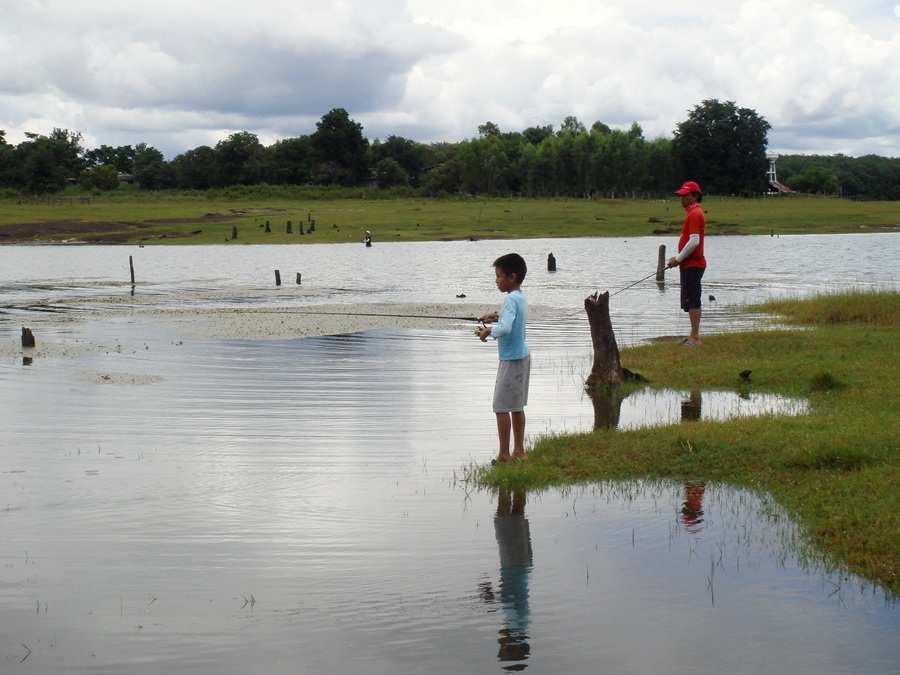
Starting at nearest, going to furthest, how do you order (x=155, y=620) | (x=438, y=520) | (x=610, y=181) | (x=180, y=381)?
(x=155, y=620) < (x=438, y=520) < (x=180, y=381) < (x=610, y=181)

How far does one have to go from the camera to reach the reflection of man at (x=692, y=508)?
7181mm

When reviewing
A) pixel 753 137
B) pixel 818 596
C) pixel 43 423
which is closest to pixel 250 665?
pixel 818 596

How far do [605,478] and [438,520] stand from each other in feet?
5.35

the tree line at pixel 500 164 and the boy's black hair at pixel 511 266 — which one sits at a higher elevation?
the tree line at pixel 500 164

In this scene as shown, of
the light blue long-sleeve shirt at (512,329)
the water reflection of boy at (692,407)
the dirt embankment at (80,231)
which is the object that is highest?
the dirt embankment at (80,231)

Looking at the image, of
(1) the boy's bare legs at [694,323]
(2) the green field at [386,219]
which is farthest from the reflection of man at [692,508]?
(2) the green field at [386,219]

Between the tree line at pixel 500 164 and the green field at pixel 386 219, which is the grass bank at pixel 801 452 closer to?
the green field at pixel 386 219

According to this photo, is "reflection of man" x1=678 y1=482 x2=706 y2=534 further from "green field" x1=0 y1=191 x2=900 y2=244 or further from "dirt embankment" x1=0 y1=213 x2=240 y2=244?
"dirt embankment" x1=0 y1=213 x2=240 y2=244

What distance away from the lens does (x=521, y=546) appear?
7012mm

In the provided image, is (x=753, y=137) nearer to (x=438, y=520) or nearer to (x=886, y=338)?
(x=886, y=338)

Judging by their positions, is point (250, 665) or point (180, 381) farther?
point (180, 381)

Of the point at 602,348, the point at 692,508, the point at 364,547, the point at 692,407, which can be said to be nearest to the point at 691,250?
the point at 602,348

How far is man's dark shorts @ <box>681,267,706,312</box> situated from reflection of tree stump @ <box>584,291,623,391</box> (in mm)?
2844

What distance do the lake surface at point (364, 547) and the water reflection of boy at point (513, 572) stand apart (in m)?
0.02
